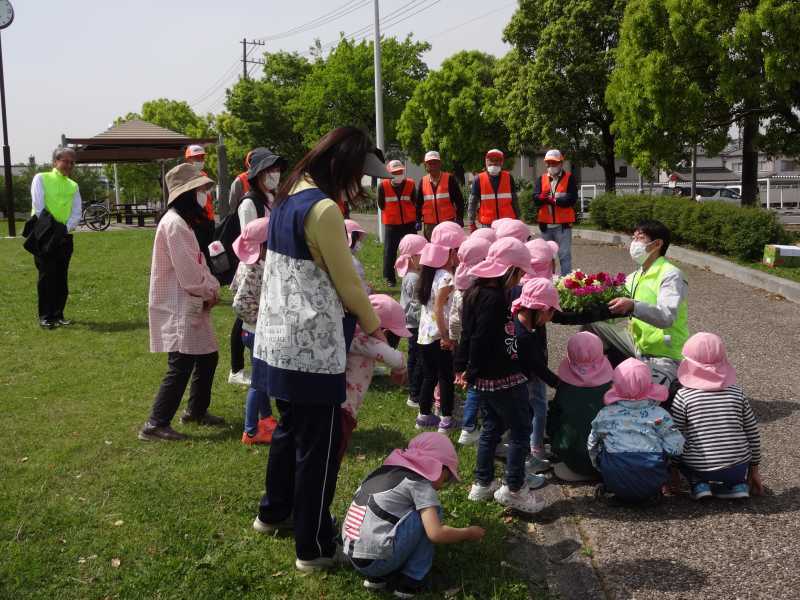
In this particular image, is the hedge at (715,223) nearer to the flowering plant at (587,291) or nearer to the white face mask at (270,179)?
the flowering plant at (587,291)

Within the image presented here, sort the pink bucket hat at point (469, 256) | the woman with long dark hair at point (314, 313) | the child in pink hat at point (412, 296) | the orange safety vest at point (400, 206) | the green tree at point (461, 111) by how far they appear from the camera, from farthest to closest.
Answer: the green tree at point (461, 111) < the orange safety vest at point (400, 206) < the child in pink hat at point (412, 296) < the pink bucket hat at point (469, 256) < the woman with long dark hair at point (314, 313)

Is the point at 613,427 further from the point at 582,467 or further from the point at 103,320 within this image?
the point at 103,320

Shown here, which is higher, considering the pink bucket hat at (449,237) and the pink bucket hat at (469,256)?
the pink bucket hat at (449,237)

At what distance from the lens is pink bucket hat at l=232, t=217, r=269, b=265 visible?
5.12 meters

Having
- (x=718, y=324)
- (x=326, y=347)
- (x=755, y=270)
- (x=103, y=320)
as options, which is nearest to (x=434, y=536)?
(x=326, y=347)

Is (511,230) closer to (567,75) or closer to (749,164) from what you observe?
(749,164)

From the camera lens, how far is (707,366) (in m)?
4.62

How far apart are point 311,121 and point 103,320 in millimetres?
47178

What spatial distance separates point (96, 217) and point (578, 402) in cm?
2637

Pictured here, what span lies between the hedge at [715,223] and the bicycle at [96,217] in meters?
18.0

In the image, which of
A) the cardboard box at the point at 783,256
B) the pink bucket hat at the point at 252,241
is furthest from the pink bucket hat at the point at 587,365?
the cardboard box at the point at 783,256

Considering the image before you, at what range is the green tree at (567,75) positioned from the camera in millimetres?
29547

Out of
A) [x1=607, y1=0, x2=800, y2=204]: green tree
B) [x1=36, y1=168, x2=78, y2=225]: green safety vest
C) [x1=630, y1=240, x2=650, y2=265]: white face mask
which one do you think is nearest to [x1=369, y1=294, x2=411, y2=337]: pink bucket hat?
[x1=630, y1=240, x2=650, y2=265]: white face mask

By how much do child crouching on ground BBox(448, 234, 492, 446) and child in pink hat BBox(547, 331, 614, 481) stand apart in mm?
587
